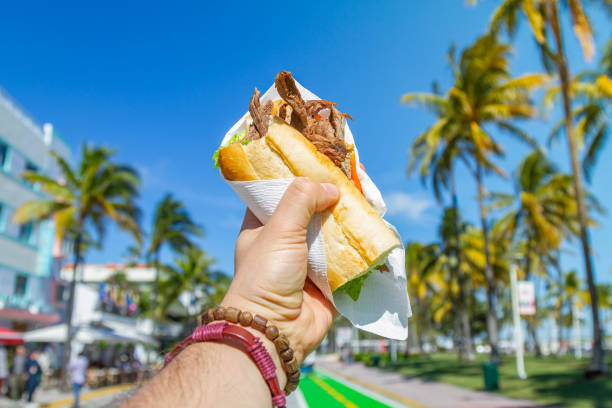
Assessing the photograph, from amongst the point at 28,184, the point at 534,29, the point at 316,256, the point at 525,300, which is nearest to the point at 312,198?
the point at 316,256

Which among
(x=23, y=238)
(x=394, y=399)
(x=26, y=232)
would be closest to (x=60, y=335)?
(x=23, y=238)

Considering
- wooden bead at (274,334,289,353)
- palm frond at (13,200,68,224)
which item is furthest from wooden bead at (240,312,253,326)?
palm frond at (13,200,68,224)

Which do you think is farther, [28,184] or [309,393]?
[28,184]

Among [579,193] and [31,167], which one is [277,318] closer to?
[579,193]

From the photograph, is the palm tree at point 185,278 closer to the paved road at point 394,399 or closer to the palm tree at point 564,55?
the paved road at point 394,399

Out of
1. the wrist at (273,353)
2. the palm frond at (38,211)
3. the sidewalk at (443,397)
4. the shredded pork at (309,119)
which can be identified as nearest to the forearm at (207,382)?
the wrist at (273,353)

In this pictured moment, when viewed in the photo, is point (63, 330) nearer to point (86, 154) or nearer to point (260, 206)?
point (86, 154)

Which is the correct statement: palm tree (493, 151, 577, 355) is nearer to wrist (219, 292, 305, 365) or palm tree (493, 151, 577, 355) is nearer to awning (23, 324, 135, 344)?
awning (23, 324, 135, 344)
